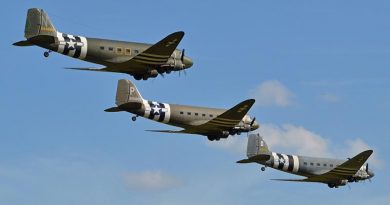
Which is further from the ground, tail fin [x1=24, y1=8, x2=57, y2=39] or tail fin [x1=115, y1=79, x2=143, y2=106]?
tail fin [x1=24, y1=8, x2=57, y2=39]

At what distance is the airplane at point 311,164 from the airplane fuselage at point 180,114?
891 cm

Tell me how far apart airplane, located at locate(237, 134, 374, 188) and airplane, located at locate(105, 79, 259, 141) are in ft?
30.9

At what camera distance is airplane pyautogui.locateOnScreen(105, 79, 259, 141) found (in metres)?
93.8

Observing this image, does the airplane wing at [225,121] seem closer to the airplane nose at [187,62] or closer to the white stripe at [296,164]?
the airplane nose at [187,62]

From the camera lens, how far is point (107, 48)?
85.8 meters

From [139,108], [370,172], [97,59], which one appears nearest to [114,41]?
[97,59]

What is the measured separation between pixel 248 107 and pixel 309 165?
16.4 m

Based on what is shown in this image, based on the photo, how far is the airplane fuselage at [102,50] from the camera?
3314 inches

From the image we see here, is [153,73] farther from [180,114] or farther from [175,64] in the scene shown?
[180,114]

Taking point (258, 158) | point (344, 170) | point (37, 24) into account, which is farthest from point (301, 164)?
point (37, 24)

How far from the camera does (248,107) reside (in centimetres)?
9362

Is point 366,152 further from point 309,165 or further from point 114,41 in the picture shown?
point 114,41

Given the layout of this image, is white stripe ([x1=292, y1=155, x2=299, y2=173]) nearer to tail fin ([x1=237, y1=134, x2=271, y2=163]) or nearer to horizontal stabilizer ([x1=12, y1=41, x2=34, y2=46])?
tail fin ([x1=237, y1=134, x2=271, y2=163])

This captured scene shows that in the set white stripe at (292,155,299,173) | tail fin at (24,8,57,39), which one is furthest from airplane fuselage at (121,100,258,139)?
tail fin at (24,8,57,39)
